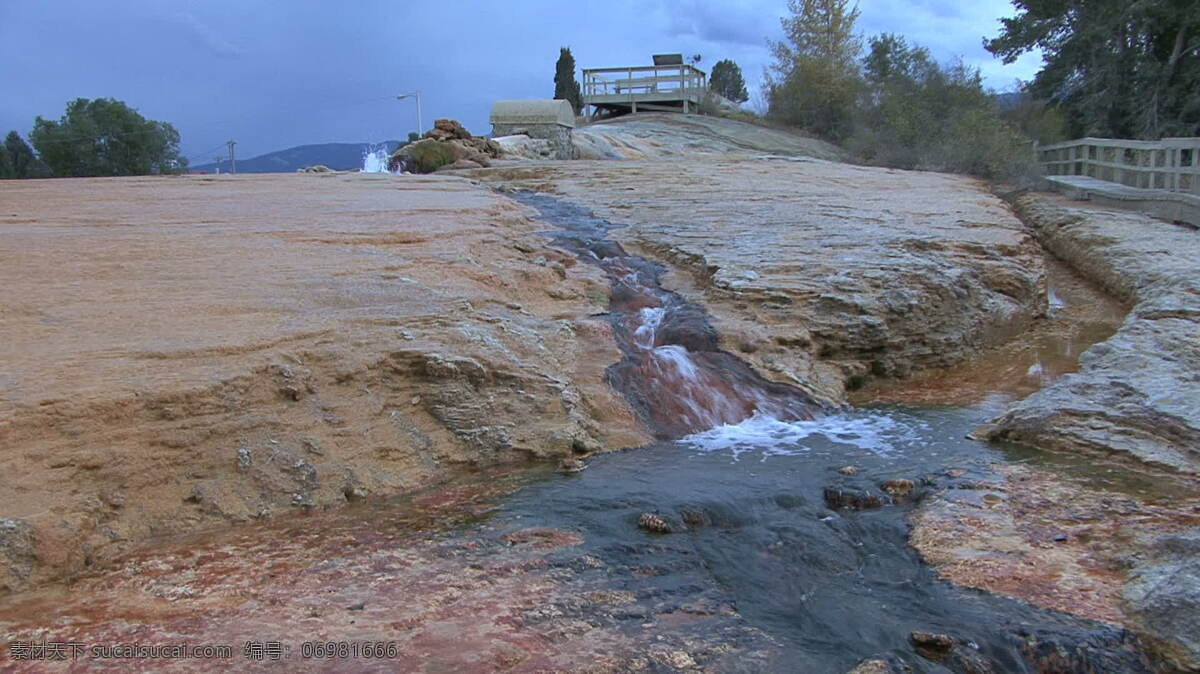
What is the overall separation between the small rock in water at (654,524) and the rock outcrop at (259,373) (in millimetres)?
1045

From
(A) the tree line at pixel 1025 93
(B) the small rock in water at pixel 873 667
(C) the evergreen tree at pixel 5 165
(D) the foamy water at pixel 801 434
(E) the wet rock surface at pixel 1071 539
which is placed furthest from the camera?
(C) the evergreen tree at pixel 5 165

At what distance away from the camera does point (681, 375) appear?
19.4 feet

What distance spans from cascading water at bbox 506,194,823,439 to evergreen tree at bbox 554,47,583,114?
35.8m

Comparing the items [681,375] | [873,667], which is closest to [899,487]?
[873,667]

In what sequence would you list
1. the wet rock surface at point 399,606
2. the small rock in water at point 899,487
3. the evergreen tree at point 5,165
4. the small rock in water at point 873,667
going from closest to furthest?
the wet rock surface at point 399,606 < the small rock in water at point 873,667 < the small rock in water at point 899,487 < the evergreen tree at point 5,165

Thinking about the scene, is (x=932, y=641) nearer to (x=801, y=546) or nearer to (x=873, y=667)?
(x=873, y=667)

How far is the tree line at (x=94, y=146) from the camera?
123 ft

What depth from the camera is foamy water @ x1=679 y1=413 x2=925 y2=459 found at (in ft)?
16.7

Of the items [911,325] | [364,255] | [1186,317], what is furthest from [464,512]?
[1186,317]

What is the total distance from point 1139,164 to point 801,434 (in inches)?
387

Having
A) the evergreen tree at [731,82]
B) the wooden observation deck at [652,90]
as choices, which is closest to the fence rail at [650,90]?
the wooden observation deck at [652,90]

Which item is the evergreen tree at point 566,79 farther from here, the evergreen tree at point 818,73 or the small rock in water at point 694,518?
the small rock in water at point 694,518

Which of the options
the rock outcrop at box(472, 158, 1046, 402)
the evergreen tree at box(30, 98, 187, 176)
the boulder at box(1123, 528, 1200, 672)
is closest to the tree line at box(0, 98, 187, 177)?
the evergreen tree at box(30, 98, 187, 176)

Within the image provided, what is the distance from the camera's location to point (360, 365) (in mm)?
4641
